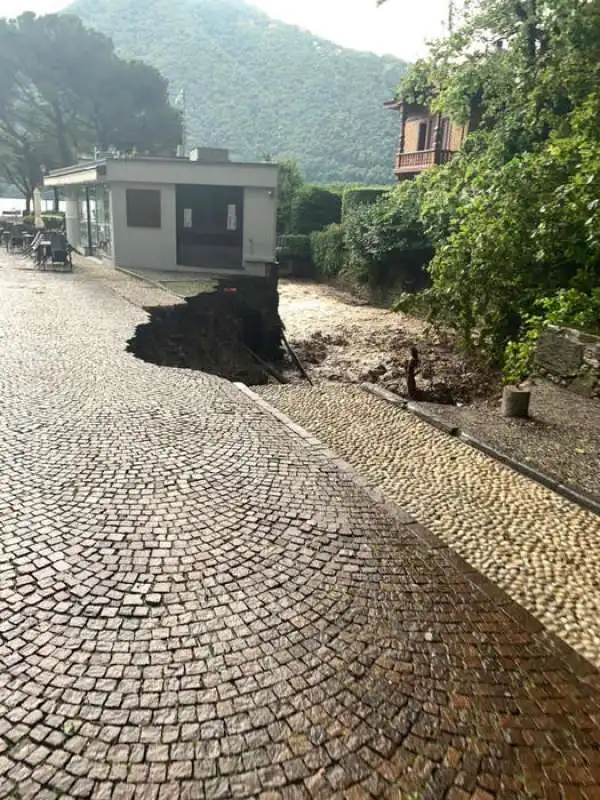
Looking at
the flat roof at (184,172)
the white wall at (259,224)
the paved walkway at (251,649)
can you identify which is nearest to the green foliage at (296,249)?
the white wall at (259,224)

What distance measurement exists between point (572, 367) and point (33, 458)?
652 centimetres

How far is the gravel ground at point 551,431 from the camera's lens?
19.1 ft

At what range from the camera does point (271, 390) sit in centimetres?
851

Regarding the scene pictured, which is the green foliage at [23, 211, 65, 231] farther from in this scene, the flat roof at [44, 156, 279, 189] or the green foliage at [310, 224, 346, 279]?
the flat roof at [44, 156, 279, 189]

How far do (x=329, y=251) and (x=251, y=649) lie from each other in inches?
984

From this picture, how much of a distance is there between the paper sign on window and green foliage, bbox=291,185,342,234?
1094cm

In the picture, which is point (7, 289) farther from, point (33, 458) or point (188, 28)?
point (188, 28)

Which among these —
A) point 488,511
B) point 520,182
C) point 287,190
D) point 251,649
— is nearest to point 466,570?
point 488,511

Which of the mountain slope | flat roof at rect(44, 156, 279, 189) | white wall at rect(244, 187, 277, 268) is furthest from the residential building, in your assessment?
the mountain slope

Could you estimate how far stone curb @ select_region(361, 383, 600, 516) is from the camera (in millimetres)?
5191

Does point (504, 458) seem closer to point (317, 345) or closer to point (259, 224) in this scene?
point (317, 345)

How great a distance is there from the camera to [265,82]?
96.5 metres

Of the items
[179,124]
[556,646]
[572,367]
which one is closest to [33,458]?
[556,646]

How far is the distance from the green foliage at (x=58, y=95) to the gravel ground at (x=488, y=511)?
41.8 meters
